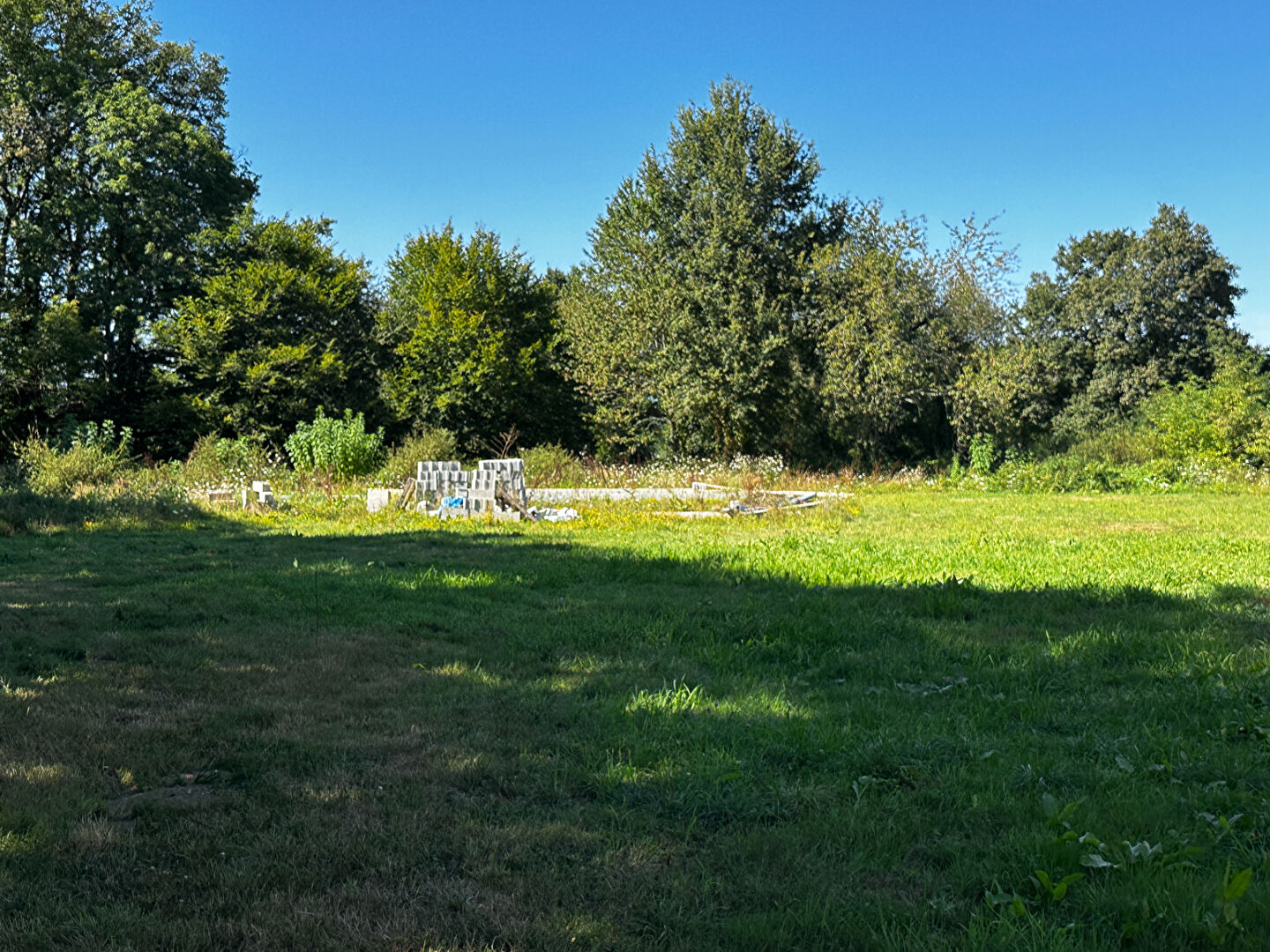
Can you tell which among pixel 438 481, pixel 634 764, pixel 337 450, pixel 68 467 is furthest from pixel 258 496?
pixel 634 764

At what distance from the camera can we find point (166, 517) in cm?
1236

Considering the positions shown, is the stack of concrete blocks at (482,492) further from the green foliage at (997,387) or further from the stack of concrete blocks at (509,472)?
the green foliage at (997,387)

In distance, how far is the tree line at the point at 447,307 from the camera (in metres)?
21.8

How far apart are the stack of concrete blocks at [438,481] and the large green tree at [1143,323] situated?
21239 millimetres

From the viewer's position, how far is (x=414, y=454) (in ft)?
59.4

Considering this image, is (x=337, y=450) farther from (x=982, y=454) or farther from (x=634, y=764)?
(x=634, y=764)

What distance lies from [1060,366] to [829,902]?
31473 mm

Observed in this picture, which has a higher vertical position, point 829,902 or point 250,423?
point 250,423

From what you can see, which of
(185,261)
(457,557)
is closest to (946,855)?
(457,557)

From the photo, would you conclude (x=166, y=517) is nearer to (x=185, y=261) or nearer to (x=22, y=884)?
(x=22, y=884)

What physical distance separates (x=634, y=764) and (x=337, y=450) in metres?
→ 15.5

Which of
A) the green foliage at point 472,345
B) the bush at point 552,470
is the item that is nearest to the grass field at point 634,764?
the bush at point 552,470

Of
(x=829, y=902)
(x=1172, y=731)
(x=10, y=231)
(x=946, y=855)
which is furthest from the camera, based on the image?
(x=10, y=231)

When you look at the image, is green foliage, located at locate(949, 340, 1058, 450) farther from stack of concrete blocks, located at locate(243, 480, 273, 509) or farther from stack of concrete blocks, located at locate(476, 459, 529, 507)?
stack of concrete blocks, located at locate(243, 480, 273, 509)
